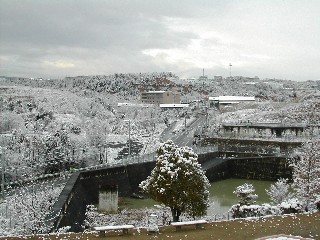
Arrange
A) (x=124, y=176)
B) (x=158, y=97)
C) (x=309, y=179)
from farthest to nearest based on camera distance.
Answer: (x=158, y=97) → (x=124, y=176) → (x=309, y=179)

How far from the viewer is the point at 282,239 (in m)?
12.7

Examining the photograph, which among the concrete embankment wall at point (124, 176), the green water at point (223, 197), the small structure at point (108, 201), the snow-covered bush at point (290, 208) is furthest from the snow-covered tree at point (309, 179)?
the concrete embankment wall at point (124, 176)

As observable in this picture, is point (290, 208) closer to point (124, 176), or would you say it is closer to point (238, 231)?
point (238, 231)

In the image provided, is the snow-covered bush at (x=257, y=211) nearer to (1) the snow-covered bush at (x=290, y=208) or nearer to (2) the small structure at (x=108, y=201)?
(1) the snow-covered bush at (x=290, y=208)

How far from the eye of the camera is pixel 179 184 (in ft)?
57.1

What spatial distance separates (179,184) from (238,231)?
394 centimetres

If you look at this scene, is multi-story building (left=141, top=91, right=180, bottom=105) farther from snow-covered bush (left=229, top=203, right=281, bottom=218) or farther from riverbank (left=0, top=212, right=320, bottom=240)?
riverbank (left=0, top=212, right=320, bottom=240)

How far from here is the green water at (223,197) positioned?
25.8 m

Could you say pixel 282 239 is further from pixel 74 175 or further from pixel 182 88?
pixel 182 88

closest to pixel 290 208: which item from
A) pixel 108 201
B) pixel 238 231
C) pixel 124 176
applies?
pixel 238 231

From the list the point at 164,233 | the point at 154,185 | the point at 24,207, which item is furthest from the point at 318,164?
the point at 24,207

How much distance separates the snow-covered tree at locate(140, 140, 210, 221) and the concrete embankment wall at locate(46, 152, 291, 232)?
3735mm

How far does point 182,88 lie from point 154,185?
124249 millimetres

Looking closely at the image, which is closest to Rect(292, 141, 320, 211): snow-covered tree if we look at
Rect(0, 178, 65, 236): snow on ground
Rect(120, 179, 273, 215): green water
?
Rect(120, 179, 273, 215): green water
